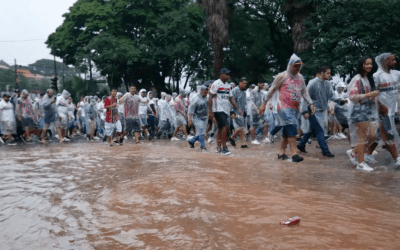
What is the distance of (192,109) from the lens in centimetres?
1041

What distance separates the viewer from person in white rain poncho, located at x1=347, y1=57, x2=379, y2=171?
6157mm

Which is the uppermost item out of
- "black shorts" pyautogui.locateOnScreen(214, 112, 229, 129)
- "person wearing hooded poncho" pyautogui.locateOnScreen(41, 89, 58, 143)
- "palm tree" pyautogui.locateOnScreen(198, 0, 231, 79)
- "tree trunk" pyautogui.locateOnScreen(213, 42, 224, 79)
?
"palm tree" pyautogui.locateOnScreen(198, 0, 231, 79)

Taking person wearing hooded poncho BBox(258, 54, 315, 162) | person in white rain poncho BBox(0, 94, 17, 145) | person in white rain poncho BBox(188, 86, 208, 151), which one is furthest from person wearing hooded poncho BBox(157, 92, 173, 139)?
person wearing hooded poncho BBox(258, 54, 315, 162)

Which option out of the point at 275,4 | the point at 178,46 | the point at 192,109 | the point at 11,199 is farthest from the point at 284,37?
the point at 11,199

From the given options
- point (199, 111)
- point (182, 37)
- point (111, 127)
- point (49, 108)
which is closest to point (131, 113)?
point (111, 127)

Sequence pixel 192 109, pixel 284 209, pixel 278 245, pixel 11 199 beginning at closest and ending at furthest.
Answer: pixel 278 245 → pixel 284 209 → pixel 11 199 → pixel 192 109

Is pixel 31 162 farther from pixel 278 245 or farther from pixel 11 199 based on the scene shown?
pixel 278 245

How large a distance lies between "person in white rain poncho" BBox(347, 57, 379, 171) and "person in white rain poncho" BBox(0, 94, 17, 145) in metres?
12.3

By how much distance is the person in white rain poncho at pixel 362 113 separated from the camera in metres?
6.16

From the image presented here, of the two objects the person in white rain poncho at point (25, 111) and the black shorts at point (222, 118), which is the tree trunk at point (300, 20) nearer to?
the black shorts at point (222, 118)

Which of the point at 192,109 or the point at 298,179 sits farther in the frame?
the point at 192,109

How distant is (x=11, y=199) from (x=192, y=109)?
20.0ft

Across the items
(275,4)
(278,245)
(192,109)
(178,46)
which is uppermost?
(275,4)

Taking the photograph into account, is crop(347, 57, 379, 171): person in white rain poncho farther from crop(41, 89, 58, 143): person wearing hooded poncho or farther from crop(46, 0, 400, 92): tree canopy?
crop(46, 0, 400, 92): tree canopy
